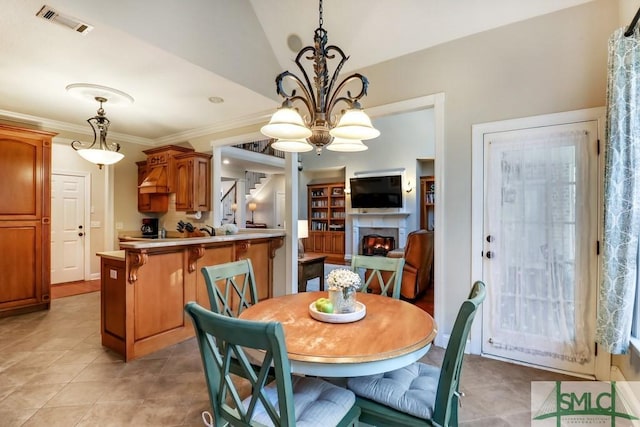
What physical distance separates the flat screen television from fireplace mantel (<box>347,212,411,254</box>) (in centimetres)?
26

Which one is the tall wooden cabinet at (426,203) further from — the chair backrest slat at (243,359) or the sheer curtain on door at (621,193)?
the chair backrest slat at (243,359)

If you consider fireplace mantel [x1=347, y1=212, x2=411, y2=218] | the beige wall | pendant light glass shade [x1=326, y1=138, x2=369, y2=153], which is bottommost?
fireplace mantel [x1=347, y1=212, x2=411, y2=218]

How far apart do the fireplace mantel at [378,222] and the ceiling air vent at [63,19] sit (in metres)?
6.70

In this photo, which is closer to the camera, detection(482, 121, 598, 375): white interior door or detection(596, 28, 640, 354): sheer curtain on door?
detection(596, 28, 640, 354): sheer curtain on door

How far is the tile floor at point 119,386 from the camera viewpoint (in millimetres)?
2008

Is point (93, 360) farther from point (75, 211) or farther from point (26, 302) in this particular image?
point (75, 211)

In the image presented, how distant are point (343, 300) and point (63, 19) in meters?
2.89

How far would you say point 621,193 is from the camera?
1996 mm

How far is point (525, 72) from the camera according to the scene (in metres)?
2.68

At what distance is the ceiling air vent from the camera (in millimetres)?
2210

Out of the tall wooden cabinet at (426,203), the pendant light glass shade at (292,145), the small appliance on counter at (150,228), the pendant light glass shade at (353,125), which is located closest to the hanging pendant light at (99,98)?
the small appliance on counter at (150,228)

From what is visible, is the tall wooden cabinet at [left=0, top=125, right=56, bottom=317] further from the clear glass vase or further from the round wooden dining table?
the clear glass vase

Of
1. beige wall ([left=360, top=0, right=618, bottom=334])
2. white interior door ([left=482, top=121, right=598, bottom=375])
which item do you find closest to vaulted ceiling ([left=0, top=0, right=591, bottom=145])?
beige wall ([left=360, top=0, right=618, bottom=334])

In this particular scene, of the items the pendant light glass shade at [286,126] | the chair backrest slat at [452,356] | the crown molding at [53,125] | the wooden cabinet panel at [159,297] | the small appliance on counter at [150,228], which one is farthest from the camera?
the small appliance on counter at [150,228]
